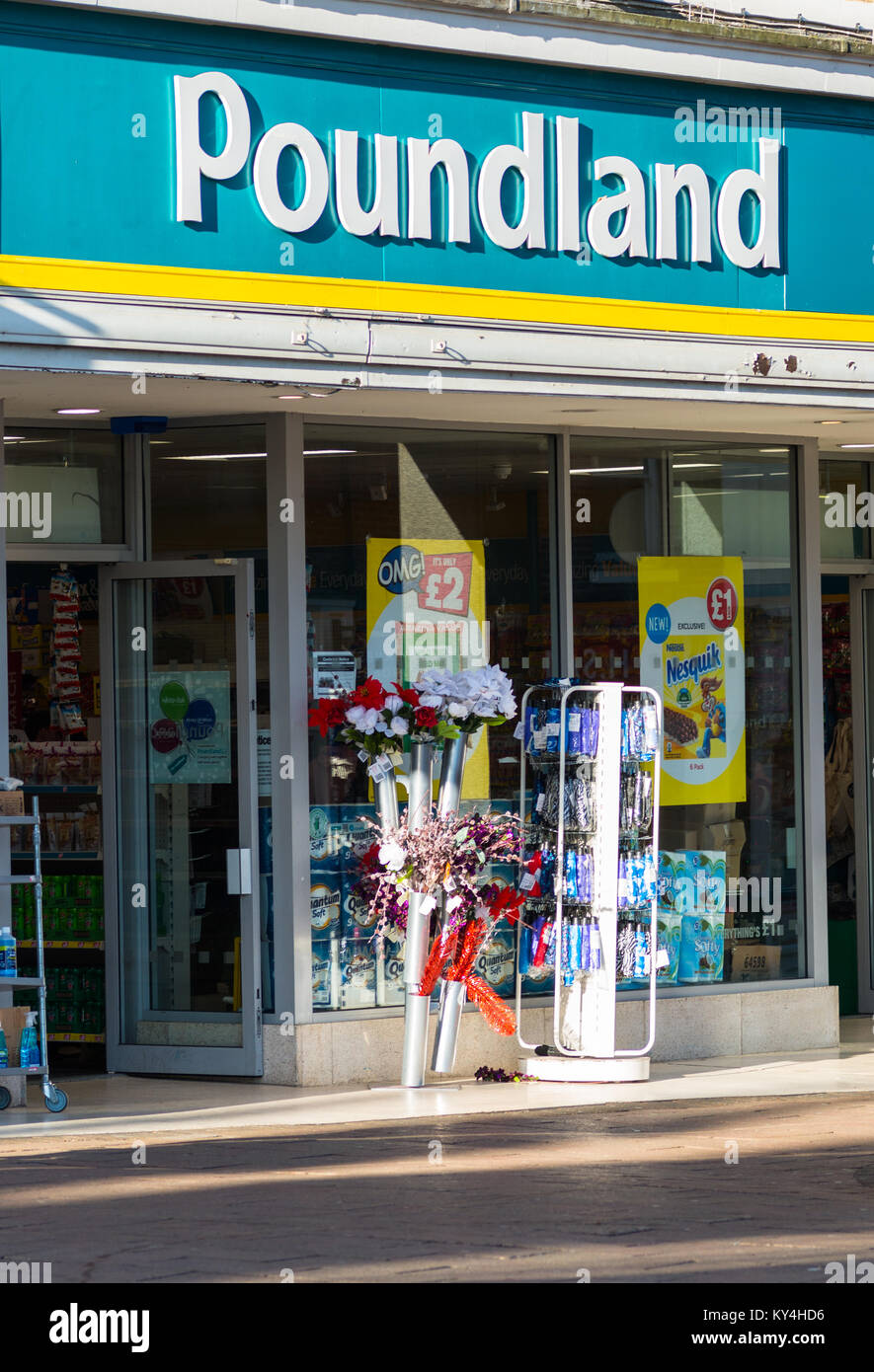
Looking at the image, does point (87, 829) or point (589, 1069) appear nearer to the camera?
point (589, 1069)

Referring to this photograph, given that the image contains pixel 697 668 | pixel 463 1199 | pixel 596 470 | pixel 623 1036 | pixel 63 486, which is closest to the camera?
pixel 463 1199

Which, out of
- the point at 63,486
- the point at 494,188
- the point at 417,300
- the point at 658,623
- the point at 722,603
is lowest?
the point at 658,623

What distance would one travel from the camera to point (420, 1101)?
33.1 feet

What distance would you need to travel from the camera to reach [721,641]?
12219 mm

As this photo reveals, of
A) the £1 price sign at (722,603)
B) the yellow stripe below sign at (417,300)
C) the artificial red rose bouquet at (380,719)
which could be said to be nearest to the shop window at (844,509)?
the £1 price sign at (722,603)

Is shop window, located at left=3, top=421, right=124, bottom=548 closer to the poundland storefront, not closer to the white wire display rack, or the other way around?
the poundland storefront

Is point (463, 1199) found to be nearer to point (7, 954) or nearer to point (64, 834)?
point (7, 954)

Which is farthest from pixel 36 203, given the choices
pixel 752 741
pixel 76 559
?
pixel 752 741

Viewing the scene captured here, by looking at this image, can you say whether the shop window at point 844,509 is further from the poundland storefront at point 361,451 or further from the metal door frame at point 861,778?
the poundland storefront at point 361,451

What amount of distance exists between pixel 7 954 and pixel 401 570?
117 inches

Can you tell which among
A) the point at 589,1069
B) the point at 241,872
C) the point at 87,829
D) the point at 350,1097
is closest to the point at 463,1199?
the point at 350,1097

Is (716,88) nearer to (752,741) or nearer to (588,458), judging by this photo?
(588,458)

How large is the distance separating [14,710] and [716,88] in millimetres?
5249

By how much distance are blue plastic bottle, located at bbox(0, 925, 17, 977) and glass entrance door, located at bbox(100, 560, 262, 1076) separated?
1407mm
